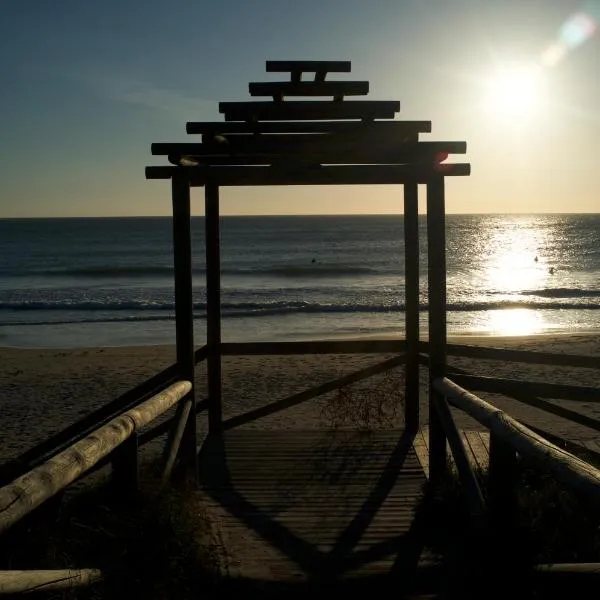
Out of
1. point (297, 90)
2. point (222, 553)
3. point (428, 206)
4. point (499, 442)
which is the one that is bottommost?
point (222, 553)

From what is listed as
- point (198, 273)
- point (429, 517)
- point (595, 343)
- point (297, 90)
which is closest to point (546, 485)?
point (429, 517)

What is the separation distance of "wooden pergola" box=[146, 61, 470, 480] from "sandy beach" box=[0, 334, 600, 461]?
264cm

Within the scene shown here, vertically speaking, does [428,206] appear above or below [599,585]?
above

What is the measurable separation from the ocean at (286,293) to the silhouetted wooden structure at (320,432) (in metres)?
14.2

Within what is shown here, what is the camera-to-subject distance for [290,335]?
70.0 ft

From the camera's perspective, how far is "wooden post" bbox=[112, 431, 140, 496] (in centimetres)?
407

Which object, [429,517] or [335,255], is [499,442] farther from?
[335,255]

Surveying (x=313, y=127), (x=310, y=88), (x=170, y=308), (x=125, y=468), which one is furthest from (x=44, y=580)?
(x=170, y=308)

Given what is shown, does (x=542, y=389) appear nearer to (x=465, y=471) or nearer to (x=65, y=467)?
(x=465, y=471)

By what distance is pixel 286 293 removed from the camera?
34875 mm

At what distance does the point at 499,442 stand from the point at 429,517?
3.48 ft

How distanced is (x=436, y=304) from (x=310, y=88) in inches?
76.8

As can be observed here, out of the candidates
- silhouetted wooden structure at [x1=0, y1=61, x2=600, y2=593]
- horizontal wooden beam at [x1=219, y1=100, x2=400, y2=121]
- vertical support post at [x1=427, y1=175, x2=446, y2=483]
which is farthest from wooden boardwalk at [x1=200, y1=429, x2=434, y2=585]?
horizontal wooden beam at [x1=219, y1=100, x2=400, y2=121]

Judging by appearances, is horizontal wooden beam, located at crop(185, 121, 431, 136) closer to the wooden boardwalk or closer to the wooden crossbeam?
the wooden crossbeam
